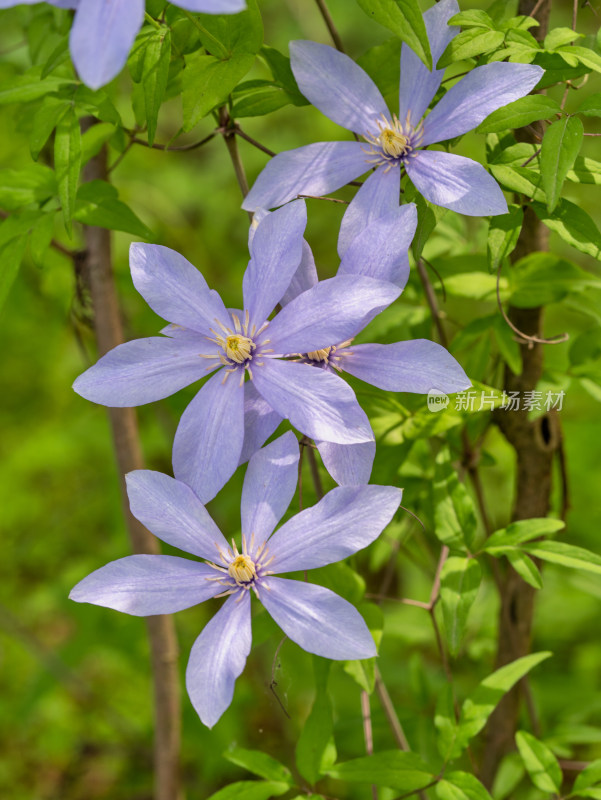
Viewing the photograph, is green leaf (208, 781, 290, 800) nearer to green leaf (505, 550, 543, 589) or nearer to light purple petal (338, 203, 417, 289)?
green leaf (505, 550, 543, 589)

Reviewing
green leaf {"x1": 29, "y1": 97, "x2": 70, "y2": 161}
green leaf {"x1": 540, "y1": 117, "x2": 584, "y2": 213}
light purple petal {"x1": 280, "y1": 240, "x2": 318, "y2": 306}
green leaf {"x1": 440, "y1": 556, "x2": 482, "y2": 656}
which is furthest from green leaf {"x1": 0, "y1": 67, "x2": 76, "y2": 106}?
green leaf {"x1": 440, "y1": 556, "x2": 482, "y2": 656}

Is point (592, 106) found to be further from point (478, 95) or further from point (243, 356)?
point (243, 356)

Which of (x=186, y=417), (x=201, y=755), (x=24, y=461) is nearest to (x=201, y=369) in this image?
(x=186, y=417)

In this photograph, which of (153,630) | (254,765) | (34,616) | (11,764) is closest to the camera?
(254,765)

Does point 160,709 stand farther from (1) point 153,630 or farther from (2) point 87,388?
(2) point 87,388

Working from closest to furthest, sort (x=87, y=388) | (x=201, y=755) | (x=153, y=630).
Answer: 1. (x=87, y=388)
2. (x=153, y=630)
3. (x=201, y=755)

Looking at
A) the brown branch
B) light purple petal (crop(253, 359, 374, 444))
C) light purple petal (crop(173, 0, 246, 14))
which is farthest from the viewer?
the brown branch

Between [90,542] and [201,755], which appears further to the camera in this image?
[90,542]
